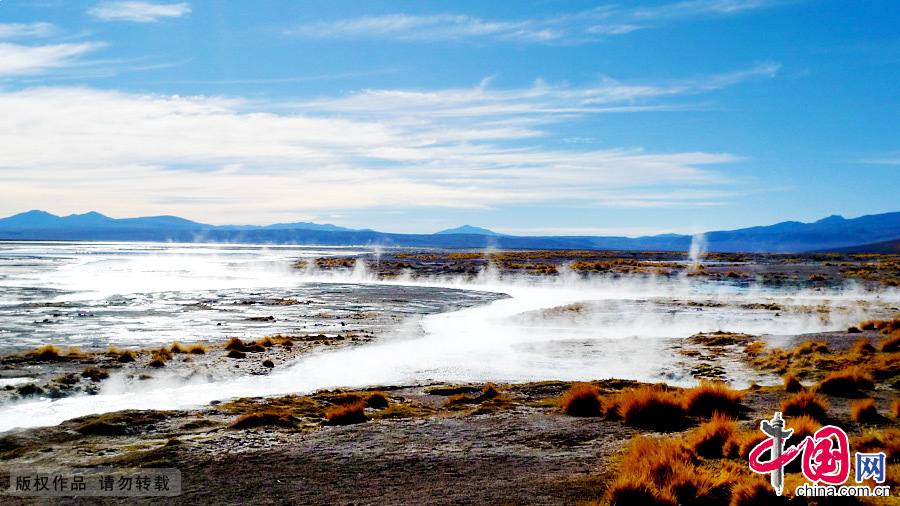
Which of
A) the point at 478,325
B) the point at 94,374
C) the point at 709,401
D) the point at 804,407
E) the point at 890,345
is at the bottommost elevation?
the point at 478,325

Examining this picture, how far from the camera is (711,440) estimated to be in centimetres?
1011

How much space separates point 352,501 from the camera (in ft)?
28.2

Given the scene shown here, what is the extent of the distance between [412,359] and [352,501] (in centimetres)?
1445

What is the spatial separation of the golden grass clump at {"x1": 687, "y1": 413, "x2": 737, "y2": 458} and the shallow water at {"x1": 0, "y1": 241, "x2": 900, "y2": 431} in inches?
368

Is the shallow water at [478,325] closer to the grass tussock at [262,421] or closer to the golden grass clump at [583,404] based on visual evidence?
the grass tussock at [262,421]

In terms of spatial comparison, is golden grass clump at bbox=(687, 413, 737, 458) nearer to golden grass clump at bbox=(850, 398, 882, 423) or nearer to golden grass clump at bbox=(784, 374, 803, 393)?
golden grass clump at bbox=(850, 398, 882, 423)

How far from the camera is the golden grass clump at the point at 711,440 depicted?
9.96 meters

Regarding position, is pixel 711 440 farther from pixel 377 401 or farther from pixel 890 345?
pixel 890 345

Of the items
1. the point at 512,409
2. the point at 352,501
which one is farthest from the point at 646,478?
the point at 512,409

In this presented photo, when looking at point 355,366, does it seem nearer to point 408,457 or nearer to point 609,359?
point 609,359

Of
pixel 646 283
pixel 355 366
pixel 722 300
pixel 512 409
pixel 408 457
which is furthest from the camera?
pixel 646 283

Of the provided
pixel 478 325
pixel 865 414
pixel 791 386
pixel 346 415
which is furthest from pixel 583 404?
pixel 478 325

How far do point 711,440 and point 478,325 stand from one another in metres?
22.5

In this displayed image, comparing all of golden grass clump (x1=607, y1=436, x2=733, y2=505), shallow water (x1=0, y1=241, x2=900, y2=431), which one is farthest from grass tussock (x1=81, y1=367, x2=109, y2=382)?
golden grass clump (x1=607, y1=436, x2=733, y2=505)
